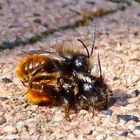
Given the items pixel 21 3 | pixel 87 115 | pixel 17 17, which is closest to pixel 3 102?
pixel 87 115

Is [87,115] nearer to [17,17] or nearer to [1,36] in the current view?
[1,36]

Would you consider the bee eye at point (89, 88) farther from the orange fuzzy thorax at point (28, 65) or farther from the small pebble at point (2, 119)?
the small pebble at point (2, 119)

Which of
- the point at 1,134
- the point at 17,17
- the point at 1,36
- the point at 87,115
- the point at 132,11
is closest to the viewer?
the point at 1,134

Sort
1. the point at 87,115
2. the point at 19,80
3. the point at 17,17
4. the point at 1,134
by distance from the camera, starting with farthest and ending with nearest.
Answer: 1. the point at 17,17
2. the point at 19,80
3. the point at 87,115
4. the point at 1,134

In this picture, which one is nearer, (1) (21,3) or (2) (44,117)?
(2) (44,117)

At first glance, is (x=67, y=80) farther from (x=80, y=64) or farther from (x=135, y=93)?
(x=135, y=93)

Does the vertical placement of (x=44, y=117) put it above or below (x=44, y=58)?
below

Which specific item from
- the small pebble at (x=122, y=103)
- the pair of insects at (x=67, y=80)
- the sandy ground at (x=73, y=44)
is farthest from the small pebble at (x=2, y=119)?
the small pebble at (x=122, y=103)
